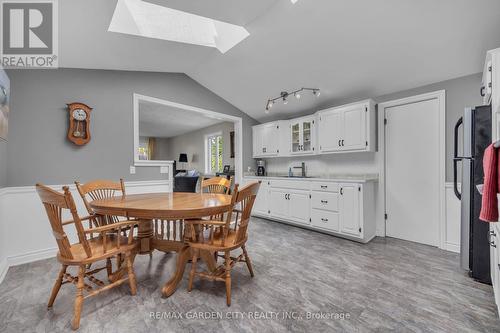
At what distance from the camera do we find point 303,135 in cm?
411

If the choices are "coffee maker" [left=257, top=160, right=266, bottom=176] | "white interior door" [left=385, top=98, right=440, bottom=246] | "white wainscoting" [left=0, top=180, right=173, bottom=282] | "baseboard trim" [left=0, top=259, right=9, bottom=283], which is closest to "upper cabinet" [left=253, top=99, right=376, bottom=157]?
"coffee maker" [left=257, top=160, right=266, bottom=176]

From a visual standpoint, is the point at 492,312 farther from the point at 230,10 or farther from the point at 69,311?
the point at 230,10

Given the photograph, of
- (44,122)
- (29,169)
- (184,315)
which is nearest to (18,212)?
(29,169)

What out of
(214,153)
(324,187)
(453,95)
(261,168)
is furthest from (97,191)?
(214,153)

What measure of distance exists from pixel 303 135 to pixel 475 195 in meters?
2.49

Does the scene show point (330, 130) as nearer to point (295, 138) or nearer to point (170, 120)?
point (295, 138)

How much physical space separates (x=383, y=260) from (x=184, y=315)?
2177 mm

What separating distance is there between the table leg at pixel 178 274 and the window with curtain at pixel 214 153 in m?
4.89

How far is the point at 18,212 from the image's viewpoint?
246cm

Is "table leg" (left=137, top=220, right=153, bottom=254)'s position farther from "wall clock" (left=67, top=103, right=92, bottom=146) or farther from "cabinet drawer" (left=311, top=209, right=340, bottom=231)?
"cabinet drawer" (left=311, top=209, right=340, bottom=231)

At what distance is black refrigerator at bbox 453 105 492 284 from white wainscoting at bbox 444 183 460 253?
0.71m

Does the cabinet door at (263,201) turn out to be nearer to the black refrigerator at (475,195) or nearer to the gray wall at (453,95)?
the gray wall at (453,95)

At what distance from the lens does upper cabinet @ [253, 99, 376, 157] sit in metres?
3.24

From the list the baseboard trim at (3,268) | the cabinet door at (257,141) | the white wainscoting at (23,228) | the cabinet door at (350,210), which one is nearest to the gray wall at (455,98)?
the cabinet door at (350,210)
